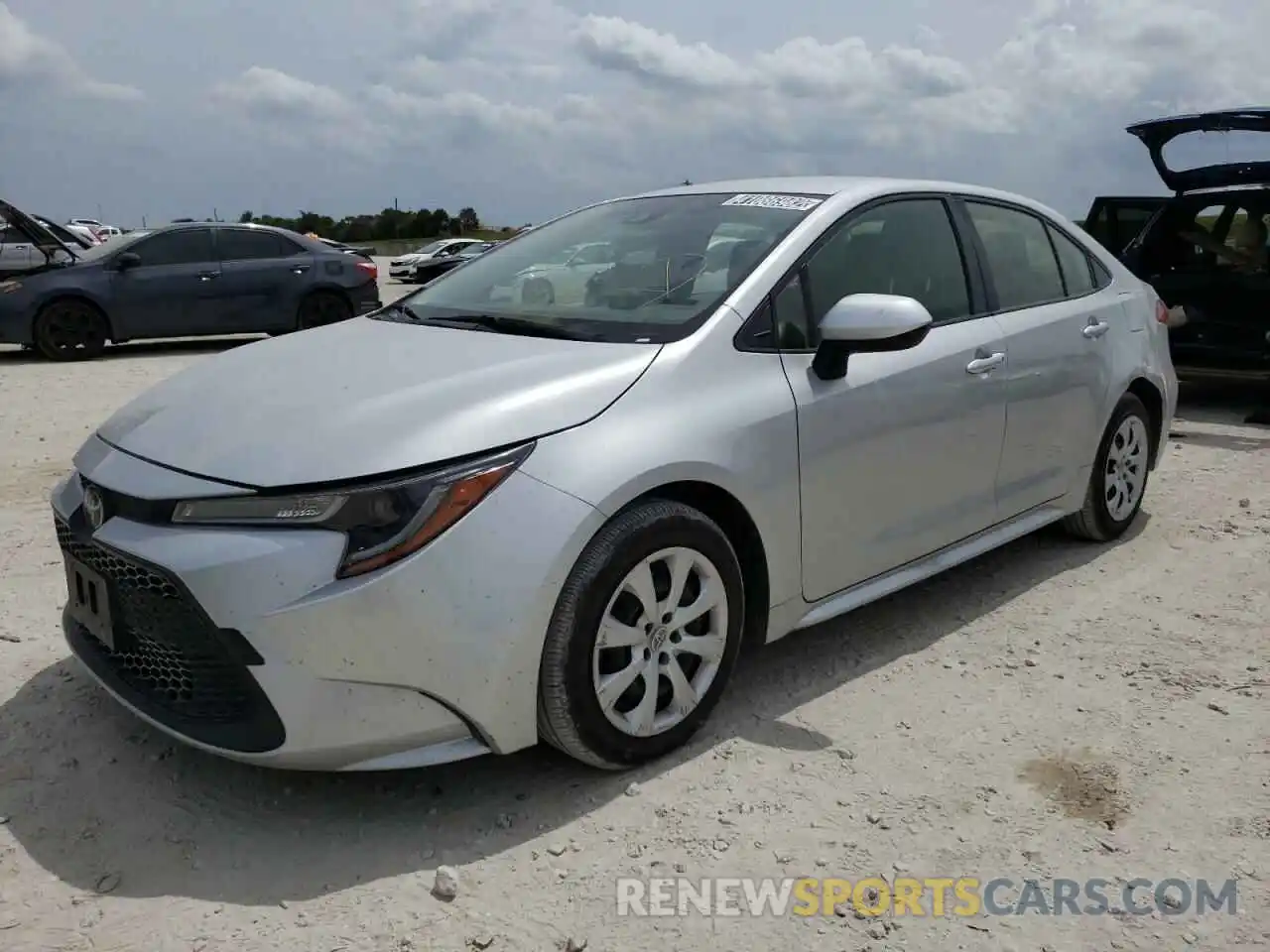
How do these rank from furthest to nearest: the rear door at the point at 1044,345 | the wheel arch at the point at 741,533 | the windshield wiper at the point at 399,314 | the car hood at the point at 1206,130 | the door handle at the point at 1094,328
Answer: the car hood at the point at 1206,130 → the door handle at the point at 1094,328 → the rear door at the point at 1044,345 → the windshield wiper at the point at 399,314 → the wheel arch at the point at 741,533

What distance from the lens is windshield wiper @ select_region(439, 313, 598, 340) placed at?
3.22 m

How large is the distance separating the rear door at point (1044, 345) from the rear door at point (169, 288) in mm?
9277

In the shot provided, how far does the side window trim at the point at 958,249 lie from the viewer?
3281mm

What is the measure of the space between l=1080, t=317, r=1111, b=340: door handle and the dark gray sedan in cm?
927

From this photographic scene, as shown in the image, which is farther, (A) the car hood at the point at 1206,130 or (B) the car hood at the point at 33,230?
(B) the car hood at the point at 33,230

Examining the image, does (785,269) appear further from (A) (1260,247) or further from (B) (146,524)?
(A) (1260,247)

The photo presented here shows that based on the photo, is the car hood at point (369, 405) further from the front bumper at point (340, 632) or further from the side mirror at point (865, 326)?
the side mirror at point (865, 326)

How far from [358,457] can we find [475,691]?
596mm

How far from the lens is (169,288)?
11.5m

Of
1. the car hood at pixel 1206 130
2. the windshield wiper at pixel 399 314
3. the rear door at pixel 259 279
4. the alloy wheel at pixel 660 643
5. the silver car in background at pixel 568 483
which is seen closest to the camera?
the silver car in background at pixel 568 483

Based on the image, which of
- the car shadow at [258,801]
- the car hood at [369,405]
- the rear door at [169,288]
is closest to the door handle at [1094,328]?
the car shadow at [258,801]

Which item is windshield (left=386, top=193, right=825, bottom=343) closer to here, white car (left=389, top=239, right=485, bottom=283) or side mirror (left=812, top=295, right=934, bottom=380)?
side mirror (left=812, top=295, right=934, bottom=380)

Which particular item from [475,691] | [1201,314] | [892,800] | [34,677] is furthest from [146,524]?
[1201,314]

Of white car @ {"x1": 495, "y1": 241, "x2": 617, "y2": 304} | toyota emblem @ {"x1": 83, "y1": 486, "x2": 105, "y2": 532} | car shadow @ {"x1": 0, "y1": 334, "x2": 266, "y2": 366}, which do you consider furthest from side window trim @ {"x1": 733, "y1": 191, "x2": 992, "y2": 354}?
car shadow @ {"x1": 0, "y1": 334, "x2": 266, "y2": 366}
